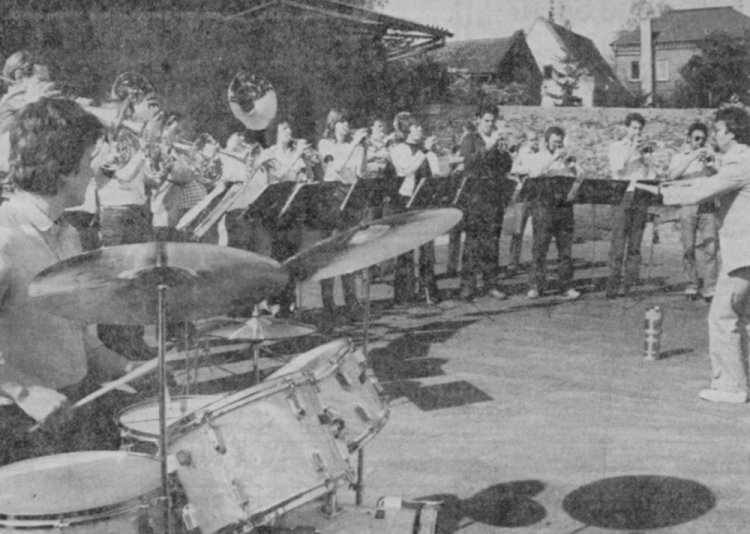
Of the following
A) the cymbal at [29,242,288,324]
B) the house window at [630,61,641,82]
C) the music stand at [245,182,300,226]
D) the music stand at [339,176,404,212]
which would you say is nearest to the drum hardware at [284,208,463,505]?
the cymbal at [29,242,288,324]

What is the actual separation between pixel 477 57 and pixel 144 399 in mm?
26486

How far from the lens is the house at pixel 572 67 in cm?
3311

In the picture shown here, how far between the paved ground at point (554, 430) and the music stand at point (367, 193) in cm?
114

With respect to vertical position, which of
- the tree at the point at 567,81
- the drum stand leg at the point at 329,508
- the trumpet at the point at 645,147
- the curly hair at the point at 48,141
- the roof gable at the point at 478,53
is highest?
the roof gable at the point at 478,53

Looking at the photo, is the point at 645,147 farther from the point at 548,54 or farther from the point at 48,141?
the point at 548,54

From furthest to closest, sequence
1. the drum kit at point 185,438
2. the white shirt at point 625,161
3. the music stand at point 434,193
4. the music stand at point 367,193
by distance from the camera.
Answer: the white shirt at point 625,161 < the music stand at point 434,193 < the music stand at point 367,193 < the drum kit at point 185,438

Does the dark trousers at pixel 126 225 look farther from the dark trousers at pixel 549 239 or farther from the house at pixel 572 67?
the house at pixel 572 67

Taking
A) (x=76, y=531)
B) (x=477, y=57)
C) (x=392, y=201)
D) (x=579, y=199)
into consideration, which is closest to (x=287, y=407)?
(x=76, y=531)

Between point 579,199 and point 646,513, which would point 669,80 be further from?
point 646,513

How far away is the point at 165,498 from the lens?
2.71 m

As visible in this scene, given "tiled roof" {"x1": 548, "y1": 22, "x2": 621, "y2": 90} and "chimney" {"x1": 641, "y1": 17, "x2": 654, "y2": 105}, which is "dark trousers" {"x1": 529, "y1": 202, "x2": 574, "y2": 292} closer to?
"tiled roof" {"x1": 548, "y1": 22, "x2": 621, "y2": 90}

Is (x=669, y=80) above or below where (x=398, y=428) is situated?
above

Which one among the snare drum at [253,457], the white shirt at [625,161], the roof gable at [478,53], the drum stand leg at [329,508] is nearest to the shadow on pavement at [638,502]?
the drum stand leg at [329,508]

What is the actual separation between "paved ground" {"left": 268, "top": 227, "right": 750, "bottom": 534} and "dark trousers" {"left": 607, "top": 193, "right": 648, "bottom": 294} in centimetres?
126
